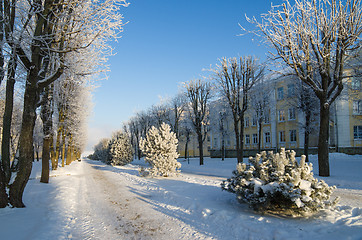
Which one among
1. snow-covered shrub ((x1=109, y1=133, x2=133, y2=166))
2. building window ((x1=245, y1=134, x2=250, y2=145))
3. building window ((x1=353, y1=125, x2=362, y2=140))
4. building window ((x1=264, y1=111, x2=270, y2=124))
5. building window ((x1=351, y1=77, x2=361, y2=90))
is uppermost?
building window ((x1=351, y1=77, x2=361, y2=90))

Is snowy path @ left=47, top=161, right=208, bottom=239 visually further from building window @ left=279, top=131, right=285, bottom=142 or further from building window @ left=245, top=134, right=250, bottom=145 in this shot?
building window @ left=245, top=134, right=250, bottom=145

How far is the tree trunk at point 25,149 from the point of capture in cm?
648

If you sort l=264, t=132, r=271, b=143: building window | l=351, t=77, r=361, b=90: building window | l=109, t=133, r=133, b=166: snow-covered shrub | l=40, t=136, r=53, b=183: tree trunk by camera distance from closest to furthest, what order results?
l=40, t=136, r=53, b=183: tree trunk
l=351, t=77, r=361, b=90: building window
l=109, t=133, r=133, b=166: snow-covered shrub
l=264, t=132, r=271, b=143: building window

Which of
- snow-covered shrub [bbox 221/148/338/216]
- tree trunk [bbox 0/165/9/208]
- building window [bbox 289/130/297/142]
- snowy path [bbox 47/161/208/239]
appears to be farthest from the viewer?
building window [bbox 289/130/297/142]

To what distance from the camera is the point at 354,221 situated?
4832mm

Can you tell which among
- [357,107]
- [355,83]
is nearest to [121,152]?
[355,83]

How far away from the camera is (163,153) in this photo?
15.4 meters

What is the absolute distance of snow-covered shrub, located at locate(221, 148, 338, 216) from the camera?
17.4 feet

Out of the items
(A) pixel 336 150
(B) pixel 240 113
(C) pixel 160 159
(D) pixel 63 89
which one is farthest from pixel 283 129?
(D) pixel 63 89

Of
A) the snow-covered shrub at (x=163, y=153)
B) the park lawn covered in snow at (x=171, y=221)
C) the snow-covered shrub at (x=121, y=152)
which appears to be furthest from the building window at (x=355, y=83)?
the snow-covered shrub at (x=121, y=152)

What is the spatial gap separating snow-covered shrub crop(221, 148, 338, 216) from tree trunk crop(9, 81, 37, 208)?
20.3 feet

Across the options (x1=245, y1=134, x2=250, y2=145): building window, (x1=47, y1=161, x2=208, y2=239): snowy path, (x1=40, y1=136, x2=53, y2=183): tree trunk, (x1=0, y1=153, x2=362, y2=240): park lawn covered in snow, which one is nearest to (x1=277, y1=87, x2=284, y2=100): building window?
(x1=245, y1=134, x2=250, y2=145): building window

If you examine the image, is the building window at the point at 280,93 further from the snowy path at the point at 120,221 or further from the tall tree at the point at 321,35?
the snowy path at the point at 120,221

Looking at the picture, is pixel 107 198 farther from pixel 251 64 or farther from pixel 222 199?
pixel 251 64
